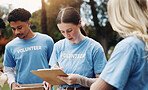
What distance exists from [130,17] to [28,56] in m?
2.24

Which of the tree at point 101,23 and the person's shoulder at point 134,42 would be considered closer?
the person's shoulder at point 134,42

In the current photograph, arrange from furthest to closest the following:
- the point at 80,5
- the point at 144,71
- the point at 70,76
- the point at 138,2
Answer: the point at 80,5 < the point at 70,76 < the point at 138,2 < the point at 144,71

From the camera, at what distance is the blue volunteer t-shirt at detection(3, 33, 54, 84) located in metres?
3.41

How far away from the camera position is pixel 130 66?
1487 millimetres

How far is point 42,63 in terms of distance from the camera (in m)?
3.42

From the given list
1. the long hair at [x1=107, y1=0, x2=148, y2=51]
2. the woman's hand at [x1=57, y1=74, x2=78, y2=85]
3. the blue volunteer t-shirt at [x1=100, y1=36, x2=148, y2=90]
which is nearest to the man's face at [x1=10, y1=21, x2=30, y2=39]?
the woman's hand at [x1=57, y1=74, x2=78, y2=85]

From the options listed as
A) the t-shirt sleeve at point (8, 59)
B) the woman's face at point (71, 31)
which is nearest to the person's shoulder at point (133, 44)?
the woman's face at point (71, 31)

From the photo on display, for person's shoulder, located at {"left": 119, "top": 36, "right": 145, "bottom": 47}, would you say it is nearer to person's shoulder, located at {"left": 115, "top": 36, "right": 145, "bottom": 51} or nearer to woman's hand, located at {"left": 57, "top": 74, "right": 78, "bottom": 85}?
person's shoulder, located at {"left": 115, "top": 36, "right": 145, "bottom": 51}

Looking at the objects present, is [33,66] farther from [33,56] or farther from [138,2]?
[138,2]

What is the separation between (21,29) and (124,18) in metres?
2.32

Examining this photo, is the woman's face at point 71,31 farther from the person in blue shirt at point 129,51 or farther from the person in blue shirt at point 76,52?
the person in blue shirt at point 129,51

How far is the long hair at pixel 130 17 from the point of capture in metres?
1.55

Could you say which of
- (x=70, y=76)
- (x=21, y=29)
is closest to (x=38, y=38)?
(x=21, y=29)

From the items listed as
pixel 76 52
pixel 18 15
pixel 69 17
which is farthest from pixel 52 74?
pixel 18 15
